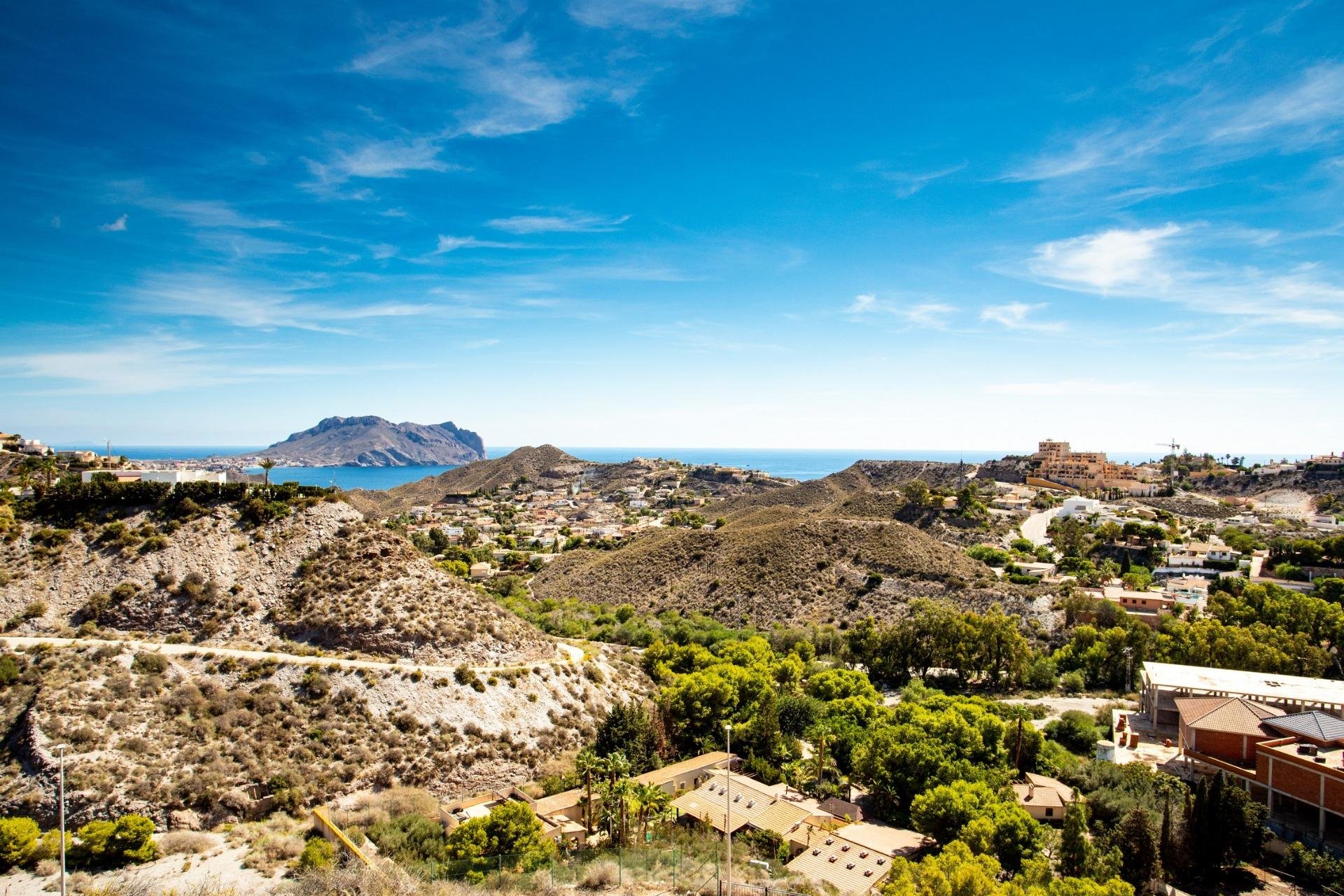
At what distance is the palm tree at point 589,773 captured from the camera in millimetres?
24688

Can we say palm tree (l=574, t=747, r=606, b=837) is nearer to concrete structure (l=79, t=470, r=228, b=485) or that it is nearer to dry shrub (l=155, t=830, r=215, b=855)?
dry shrub (l=155, t=830, r=215, b=855)

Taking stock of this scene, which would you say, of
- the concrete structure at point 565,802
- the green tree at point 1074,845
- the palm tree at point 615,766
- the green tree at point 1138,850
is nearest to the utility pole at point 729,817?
the concrete structure at point 565,802

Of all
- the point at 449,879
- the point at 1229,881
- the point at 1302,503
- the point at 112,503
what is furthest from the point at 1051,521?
the point at 112,503

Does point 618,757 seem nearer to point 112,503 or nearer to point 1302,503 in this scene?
point 112,503

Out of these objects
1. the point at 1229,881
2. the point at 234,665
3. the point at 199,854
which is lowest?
the point at 1229,881

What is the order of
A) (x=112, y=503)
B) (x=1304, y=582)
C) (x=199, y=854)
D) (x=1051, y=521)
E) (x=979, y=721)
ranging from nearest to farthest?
(x=199, y=854) → (x=979, y=721) → (x=112, y=503) → (x=1304, y=582) → (x=1051, y=521)

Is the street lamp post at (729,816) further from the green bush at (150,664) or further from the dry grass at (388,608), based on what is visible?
the green bush at (150,664)

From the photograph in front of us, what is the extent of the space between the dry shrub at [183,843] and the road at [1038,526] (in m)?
77.4

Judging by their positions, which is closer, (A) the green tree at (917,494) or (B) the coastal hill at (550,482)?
(A) the green tree at (917,494)

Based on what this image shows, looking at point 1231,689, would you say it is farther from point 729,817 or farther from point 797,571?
point 797,571

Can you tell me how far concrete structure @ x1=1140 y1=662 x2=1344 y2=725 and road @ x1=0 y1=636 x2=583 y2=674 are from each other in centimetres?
3370

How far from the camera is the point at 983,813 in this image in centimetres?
→ 2464

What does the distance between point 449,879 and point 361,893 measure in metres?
3.35

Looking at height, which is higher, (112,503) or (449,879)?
Answer: (112,503)
